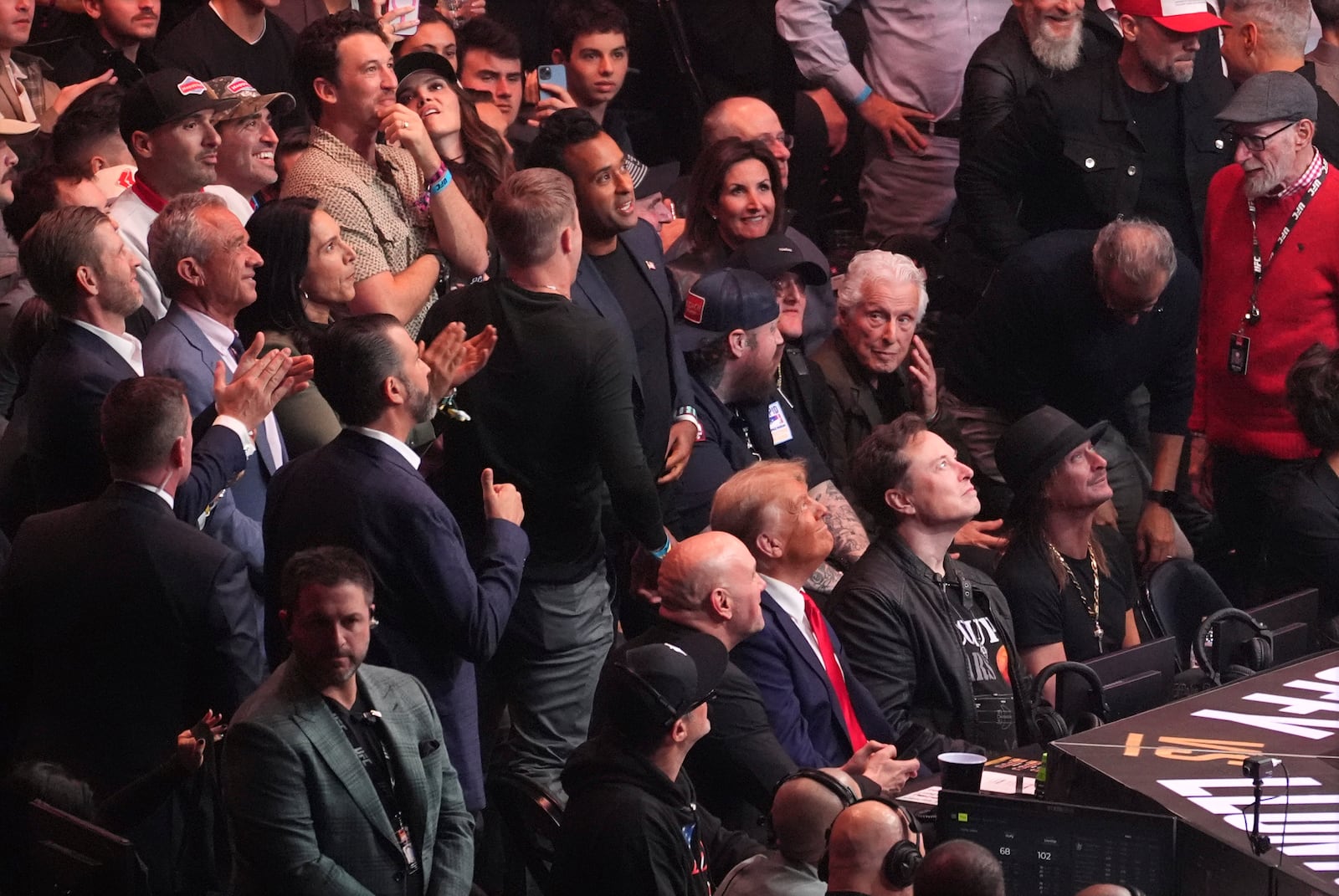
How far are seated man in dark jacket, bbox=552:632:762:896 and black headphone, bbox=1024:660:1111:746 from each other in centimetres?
102

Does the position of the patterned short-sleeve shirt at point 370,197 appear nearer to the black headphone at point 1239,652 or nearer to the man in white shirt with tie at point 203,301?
the man in white shirt with tie at point 203,301

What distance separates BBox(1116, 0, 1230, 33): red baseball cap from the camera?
641cm

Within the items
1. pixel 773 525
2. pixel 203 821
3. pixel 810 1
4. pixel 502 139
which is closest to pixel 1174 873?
pixel 773 525

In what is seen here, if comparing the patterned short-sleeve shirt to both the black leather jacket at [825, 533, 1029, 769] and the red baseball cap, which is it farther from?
the red baseball cap

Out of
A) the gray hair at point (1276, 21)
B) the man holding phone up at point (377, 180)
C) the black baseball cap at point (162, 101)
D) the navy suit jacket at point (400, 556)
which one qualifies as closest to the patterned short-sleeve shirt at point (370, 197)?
the man holding phone up at point (377, 180)

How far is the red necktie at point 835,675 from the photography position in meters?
4.54

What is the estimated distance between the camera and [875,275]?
5934 millimetres

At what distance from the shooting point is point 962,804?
359cm

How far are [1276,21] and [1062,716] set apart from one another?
3084mm

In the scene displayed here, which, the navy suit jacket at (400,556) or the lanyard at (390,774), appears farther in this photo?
the navy suit jacket at (400,556)

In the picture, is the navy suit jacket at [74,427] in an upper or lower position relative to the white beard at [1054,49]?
lower

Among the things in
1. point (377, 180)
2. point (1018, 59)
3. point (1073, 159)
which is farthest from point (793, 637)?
point (1018, 59)

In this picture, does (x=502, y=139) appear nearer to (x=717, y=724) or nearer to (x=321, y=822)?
(x=717, y=724)

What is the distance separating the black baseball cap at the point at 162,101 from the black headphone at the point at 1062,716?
2630 millimetres
